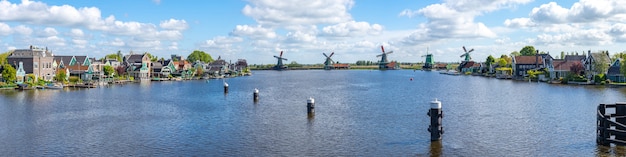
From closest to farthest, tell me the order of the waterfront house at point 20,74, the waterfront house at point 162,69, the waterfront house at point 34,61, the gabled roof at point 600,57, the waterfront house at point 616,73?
the waterfront house at point 20,74
the waterfront house at point 616,73
the waterfront house at point 34,61
the gabled roof at point 600,57
the waterfront house at point 162,69

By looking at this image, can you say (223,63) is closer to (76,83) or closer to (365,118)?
(76,83)

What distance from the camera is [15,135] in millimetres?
29859

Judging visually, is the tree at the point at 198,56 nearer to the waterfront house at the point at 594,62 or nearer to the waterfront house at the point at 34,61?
the waterfront house at the point at 34,61

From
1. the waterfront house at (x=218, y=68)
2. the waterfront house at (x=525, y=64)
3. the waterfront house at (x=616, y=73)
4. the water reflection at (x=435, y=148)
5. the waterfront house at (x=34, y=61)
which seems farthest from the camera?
the waterfront house at (x=218, y=68)

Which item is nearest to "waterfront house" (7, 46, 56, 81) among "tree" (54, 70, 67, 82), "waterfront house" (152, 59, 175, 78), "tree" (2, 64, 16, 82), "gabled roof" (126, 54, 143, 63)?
"tree" (54, 70, 67, 82)

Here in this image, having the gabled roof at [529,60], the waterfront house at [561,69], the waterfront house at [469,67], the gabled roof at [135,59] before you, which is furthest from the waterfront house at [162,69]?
the waterfront house at [469,67]

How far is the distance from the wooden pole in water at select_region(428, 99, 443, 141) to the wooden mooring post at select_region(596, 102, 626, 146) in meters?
7.47

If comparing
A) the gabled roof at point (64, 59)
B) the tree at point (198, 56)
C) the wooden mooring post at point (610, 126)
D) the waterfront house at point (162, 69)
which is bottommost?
the wooden mooring post at point (610, 126)

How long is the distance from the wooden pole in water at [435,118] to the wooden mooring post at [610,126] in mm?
7473

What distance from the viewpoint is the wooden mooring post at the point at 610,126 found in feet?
78.4

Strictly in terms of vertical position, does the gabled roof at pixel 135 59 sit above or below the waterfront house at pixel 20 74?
above

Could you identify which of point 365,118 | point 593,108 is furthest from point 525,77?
point 365,118

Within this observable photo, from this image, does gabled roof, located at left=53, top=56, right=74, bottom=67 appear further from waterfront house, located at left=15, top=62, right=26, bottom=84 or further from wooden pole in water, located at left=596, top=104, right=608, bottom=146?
wooden pole in water, located at left=596, top=104, right=608, bottom=146

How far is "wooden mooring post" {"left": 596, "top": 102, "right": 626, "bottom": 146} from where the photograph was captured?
23906 mm
